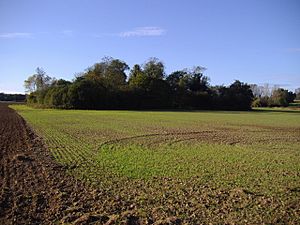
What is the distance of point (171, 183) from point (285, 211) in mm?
3413

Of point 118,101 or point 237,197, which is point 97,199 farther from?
point 118,101

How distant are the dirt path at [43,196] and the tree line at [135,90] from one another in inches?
2458

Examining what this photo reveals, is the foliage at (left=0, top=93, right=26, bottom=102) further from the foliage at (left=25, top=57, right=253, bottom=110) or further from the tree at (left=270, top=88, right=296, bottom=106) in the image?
the tree at (left=270, top=88, right=296, bottom=106)

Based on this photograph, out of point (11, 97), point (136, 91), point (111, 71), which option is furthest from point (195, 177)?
point (11, 97)

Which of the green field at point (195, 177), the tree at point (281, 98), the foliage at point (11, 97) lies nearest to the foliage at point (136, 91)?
the tree at point (281, 98)

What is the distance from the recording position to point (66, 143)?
17703 millimetres

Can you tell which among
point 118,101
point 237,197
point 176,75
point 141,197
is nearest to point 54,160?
point 141,197

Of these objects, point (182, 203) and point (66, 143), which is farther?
point (66, 143)

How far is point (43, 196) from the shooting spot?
8141mm

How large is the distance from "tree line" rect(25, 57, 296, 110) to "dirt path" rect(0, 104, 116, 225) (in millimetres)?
62438

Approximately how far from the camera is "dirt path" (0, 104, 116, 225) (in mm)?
6727

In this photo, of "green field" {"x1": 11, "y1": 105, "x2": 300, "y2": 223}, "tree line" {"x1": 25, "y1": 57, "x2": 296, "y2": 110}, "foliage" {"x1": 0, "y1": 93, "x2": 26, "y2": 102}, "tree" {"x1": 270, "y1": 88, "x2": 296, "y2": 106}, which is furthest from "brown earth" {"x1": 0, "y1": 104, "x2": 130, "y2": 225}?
"foliage" {"x1": 0, "y1": 93, "x2": 26, "y2": 102}

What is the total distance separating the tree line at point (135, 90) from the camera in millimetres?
74312

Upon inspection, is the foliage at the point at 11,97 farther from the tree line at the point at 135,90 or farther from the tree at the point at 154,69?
the tree at the point at 154,69
